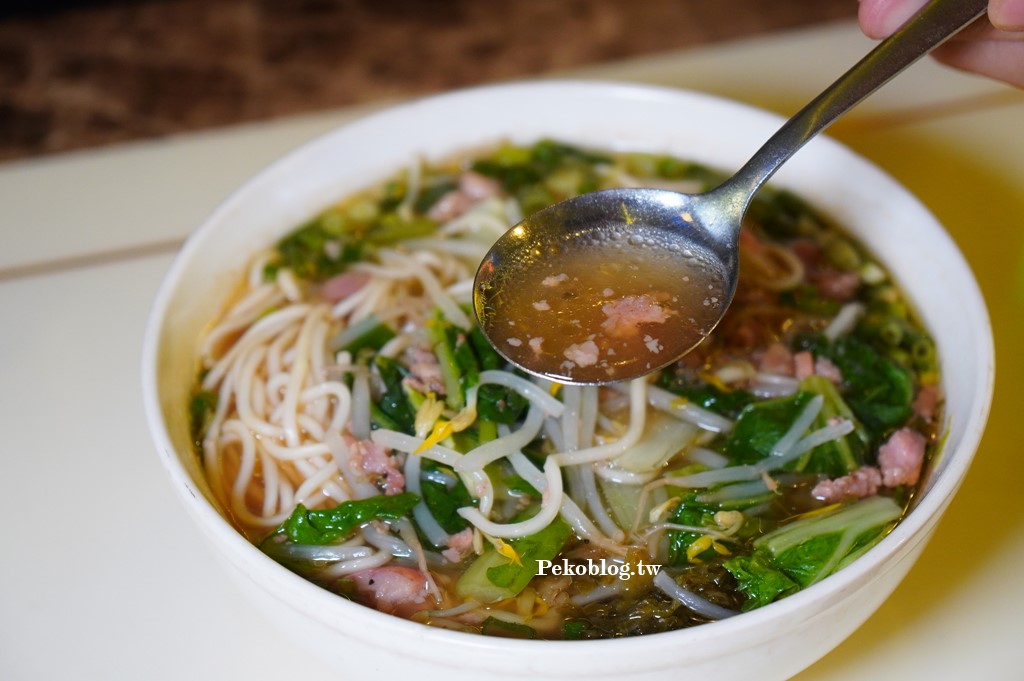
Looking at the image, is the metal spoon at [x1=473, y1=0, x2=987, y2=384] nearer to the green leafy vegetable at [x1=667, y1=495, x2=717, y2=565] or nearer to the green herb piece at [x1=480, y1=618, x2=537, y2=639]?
the green leafy vegetable at [x1=667, y1=495, x2=717, y2=565]

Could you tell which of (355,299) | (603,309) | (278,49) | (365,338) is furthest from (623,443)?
(278,49)

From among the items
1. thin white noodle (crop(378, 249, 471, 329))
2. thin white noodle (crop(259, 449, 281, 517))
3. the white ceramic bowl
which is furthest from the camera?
thin white noodle (crop(378, 249, 471, 329))

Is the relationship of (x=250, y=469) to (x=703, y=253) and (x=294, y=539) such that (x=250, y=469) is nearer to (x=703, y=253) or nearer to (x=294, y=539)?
(x=294, y=539)

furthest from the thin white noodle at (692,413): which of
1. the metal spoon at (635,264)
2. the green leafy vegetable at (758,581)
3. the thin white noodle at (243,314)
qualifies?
the thin white noodle at (243,314)

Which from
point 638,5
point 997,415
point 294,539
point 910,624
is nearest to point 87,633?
point 294,539

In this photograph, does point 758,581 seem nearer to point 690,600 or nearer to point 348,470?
point 690,600

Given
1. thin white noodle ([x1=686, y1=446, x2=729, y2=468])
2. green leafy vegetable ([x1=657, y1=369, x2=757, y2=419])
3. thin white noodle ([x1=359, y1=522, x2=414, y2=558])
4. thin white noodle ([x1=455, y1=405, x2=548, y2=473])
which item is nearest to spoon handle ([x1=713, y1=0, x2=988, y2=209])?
green leafy vegetable ([x1=657, y1=369, x2=757, y2=419])

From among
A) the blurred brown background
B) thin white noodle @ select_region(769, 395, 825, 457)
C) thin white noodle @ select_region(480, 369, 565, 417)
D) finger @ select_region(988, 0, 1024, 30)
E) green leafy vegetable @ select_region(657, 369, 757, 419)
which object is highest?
finger @ select_region(988, 0, 1024, 30)

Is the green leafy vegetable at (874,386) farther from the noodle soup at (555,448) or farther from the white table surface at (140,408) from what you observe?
the white table surface at (140,408)
